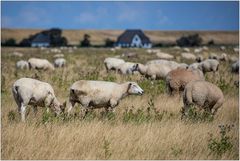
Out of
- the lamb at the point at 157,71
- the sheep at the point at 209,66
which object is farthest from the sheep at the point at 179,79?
the sheep at the point at 209,66

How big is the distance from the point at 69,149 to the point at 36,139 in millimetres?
861

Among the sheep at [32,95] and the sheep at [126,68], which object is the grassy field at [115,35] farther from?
the sheep at [32,95]

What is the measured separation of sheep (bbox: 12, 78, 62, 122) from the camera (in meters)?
10.7

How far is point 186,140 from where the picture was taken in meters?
8.73

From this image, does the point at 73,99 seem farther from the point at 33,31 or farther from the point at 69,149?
the point at 33,31

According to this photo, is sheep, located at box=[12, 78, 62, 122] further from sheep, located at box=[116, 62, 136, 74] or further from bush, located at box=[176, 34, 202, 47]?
bush, located at box=[176, 34, 202, 47]

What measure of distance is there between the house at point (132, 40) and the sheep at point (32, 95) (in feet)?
330

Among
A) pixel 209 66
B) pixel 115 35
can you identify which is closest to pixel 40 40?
pixel 115 35

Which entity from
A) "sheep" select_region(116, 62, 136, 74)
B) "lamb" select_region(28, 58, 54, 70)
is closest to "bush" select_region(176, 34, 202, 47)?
"lamb" select_region(28, 58, 54, 70)

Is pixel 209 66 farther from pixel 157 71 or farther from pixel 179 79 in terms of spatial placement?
pixel 179 79

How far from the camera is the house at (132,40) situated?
112 meters

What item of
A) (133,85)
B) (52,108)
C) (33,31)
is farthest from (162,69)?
(33,31)

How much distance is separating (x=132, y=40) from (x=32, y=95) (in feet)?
336

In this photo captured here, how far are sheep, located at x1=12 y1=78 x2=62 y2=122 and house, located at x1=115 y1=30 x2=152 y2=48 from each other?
330ft
